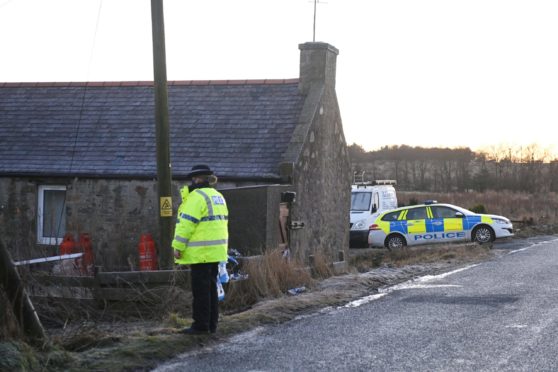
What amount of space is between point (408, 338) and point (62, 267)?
23.0ft

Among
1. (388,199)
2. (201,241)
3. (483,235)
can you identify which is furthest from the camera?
(388,199)

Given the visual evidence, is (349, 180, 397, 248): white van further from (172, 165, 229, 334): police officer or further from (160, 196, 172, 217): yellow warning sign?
(172, 165, 229, 334): police officer

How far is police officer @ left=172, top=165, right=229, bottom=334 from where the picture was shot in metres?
9.25

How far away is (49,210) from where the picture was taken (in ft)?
70.2

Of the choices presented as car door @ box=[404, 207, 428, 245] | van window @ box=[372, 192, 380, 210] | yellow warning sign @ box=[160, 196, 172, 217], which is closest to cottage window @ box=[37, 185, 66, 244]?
yellow warning sign @ box=[160, 196, 172, 217]

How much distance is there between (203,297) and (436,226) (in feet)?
63.4

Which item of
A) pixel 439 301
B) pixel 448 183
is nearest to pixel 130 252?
pixel 439 301

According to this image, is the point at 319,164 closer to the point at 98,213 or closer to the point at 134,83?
the point at 98,213

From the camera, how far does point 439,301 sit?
498 inches

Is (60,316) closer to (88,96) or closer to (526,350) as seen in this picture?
(526,350)

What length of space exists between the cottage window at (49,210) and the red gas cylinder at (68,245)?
43.6 inches

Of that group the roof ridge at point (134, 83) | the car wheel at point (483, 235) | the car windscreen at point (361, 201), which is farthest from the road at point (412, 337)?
the car windscreen at point (361, 201)

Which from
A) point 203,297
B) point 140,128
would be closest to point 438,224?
point 140,128

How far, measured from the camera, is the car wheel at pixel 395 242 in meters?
28.4
